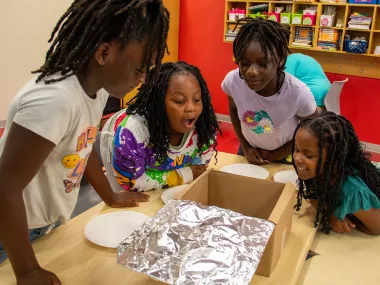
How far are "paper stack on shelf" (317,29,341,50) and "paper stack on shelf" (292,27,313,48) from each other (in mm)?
113

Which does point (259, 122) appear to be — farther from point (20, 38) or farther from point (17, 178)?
point (20, 38)

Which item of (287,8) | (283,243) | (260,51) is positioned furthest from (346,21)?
(283,243)

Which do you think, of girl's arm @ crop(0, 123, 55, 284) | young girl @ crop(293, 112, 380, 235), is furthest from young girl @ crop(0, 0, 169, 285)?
young girl @ crop(293, 112, 380, 235)

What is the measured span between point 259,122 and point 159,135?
56cm

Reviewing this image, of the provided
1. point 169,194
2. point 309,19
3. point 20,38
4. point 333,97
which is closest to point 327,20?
point 309,19

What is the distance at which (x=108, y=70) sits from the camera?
0.89 m

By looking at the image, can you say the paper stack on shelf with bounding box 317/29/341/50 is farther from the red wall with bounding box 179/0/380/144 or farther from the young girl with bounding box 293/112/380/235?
the young girl with bounding box 293/112/380/235

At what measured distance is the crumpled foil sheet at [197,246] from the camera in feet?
2.54

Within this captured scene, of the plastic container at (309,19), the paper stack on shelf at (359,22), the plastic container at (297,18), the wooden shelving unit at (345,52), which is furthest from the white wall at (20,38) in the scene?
the paper stack on shelf at (359,22)

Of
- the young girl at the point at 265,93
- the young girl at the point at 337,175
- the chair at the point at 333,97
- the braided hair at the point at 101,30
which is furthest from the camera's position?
the chair at the point at 333,97

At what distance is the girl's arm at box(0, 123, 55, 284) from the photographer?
740 millimetres

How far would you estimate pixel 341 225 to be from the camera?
122 cm

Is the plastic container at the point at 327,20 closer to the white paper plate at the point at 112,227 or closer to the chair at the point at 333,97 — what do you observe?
the chair at the point at 333,97

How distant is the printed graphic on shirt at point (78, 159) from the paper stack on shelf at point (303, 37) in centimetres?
358
